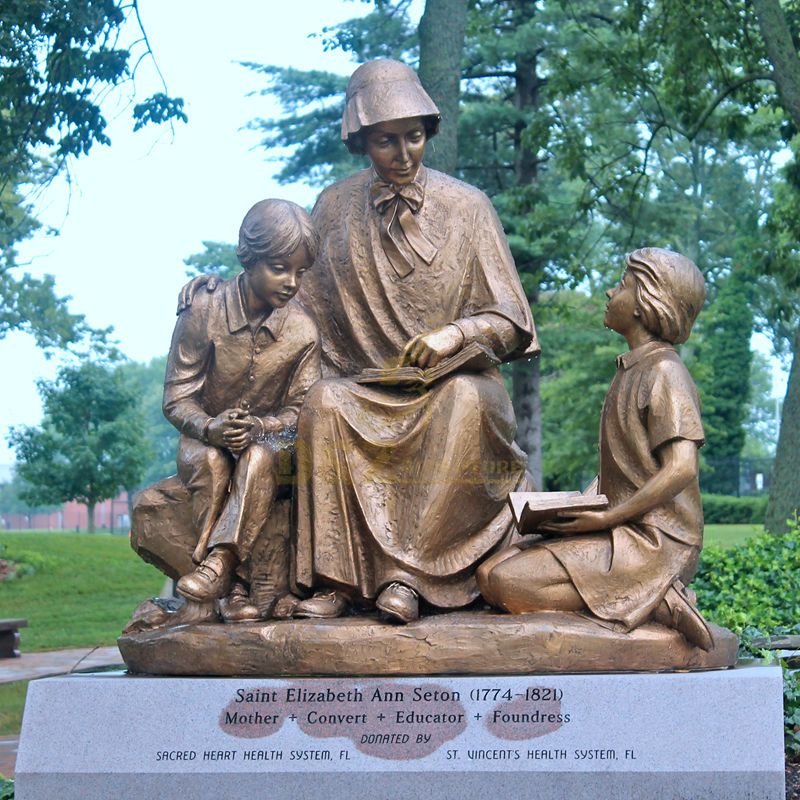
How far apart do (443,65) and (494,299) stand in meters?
5.39

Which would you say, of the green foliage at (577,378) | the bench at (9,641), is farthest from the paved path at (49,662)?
the green foliage at (577,378)

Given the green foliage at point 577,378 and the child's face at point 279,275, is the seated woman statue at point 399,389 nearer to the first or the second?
the child's face at point 279,275

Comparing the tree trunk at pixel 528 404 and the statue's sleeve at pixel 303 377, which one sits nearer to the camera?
the statue's sleeve at pixel 303 377

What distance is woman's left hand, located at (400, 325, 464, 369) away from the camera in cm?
564

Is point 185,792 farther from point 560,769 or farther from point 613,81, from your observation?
point 613,81

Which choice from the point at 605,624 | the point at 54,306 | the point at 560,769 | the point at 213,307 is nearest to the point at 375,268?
the point at 213,307

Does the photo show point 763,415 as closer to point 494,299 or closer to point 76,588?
point 76,588

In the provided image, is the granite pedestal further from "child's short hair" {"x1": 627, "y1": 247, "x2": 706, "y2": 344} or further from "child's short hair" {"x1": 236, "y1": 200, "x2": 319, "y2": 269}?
"child's short hair" {"x1": 236, "y1": 200, "x2": 319, "y2": 269}

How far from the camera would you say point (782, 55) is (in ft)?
38.5

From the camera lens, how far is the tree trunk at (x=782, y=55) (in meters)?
11.7

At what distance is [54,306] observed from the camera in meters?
22.5

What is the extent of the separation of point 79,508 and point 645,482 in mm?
49869

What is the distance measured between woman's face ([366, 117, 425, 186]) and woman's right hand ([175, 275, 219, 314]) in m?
0.89

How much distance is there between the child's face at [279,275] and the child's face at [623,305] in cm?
125
